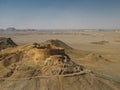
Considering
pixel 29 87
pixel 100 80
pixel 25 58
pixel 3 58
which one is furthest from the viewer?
pixel 3 58

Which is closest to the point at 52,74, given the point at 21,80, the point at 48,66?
the point at 48,66

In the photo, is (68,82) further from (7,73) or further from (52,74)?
(7,73)

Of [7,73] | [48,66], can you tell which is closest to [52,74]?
[48,66]

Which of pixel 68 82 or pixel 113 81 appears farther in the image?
pixel 113 81

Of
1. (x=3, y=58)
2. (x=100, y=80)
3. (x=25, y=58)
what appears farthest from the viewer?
(x=3, y=58)

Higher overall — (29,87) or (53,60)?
(53,60)

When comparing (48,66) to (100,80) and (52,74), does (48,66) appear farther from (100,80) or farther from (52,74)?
(100,80)

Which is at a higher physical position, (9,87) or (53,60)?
(53,60)

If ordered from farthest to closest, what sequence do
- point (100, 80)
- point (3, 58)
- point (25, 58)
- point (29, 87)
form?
point (3, 58)
point (25, 58)
point (100, 80)
point (29, 87)

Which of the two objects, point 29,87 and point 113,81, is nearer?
point 29,87
